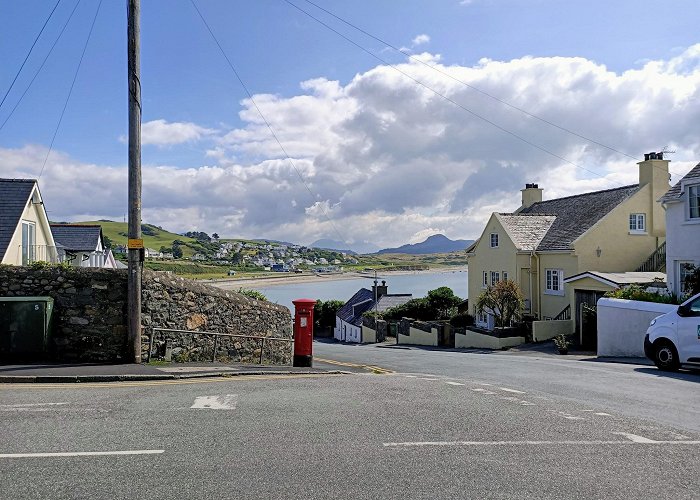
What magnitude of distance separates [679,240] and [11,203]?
26238 mm

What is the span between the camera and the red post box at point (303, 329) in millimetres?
15095

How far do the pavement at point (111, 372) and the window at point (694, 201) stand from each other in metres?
17.6

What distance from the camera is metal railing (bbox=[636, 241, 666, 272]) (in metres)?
33.8

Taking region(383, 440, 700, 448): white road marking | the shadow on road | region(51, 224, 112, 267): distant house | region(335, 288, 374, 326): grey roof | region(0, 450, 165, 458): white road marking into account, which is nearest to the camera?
region(0, 450, 165, 458): white road marking

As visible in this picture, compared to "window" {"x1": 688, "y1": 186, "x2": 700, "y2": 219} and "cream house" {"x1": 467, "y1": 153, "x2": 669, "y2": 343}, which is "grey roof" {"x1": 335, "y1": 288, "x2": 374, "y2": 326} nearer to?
"cream house" {"x1": 467, "y1": 153, "x2": 669, "y2": 343}

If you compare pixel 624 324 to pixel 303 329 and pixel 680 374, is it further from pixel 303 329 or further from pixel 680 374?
pixel 303 329

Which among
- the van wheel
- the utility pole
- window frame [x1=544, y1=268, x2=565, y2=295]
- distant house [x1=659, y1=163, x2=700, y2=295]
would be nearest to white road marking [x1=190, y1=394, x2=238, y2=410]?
the utility pole

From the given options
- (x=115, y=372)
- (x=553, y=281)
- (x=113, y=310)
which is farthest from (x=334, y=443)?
(x=553, y=281)

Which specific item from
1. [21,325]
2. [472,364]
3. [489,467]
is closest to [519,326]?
[472,364]

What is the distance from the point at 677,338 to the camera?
14.7m

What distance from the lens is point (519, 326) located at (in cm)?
3197

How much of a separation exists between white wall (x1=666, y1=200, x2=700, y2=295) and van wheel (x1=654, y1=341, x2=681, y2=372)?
9.53 m

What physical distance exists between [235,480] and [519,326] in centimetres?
2814

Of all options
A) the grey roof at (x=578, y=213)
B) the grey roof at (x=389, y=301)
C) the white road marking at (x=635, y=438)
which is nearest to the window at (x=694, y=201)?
the grey roof at (x=578, y=213)
